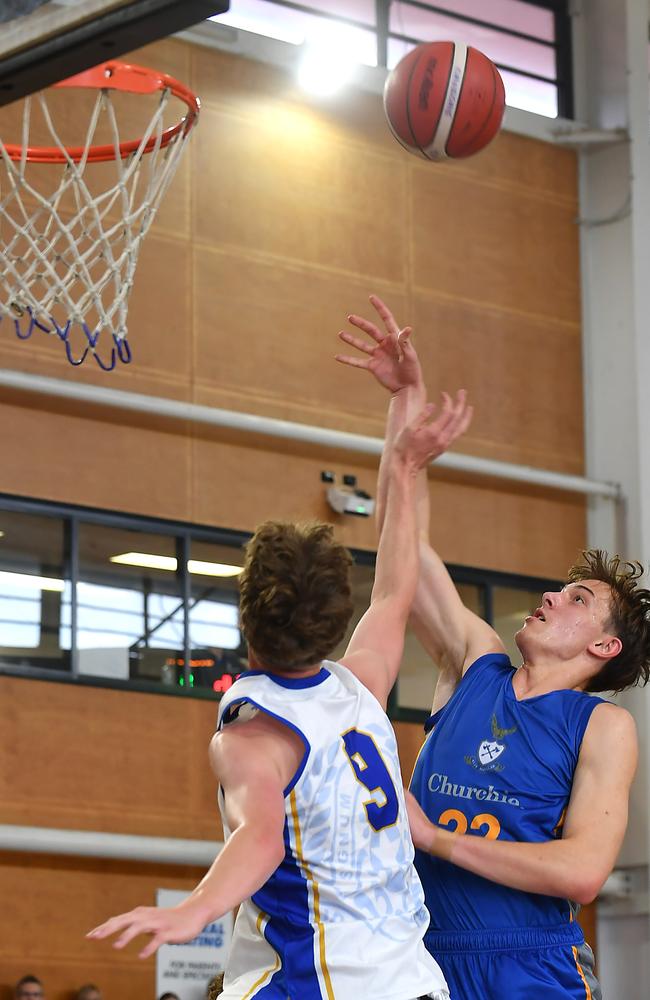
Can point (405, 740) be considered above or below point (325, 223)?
below

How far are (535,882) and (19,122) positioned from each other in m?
8.23

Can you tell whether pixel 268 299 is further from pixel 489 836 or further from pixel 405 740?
pixel 489 836

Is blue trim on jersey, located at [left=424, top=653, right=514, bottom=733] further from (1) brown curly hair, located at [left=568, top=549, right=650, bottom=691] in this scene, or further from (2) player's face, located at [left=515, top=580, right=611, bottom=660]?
(1) brown curly hair, located at [left=568, top=549, right=650, bottom=691]

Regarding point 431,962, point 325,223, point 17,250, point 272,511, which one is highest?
point 325,223

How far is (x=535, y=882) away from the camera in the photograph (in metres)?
4.00

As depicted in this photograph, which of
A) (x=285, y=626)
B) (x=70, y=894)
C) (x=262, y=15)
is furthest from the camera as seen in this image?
(x=262, y=15)

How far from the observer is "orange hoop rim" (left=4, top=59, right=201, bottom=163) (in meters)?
6.98

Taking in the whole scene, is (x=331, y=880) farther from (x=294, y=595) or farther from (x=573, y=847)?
(x=573, y=847)

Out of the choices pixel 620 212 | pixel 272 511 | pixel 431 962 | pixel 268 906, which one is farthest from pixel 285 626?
pixel 620 212

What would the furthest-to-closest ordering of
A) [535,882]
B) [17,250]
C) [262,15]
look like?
[262,15] < [17,250] < [535,882]

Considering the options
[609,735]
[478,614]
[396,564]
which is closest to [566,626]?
[609,735]

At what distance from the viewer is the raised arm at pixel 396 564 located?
3607mm

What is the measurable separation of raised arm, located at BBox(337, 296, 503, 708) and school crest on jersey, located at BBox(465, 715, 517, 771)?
1.29ft

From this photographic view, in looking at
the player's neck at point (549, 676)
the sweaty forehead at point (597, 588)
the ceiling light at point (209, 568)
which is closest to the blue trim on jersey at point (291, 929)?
the player's neck at point (549, 676)
